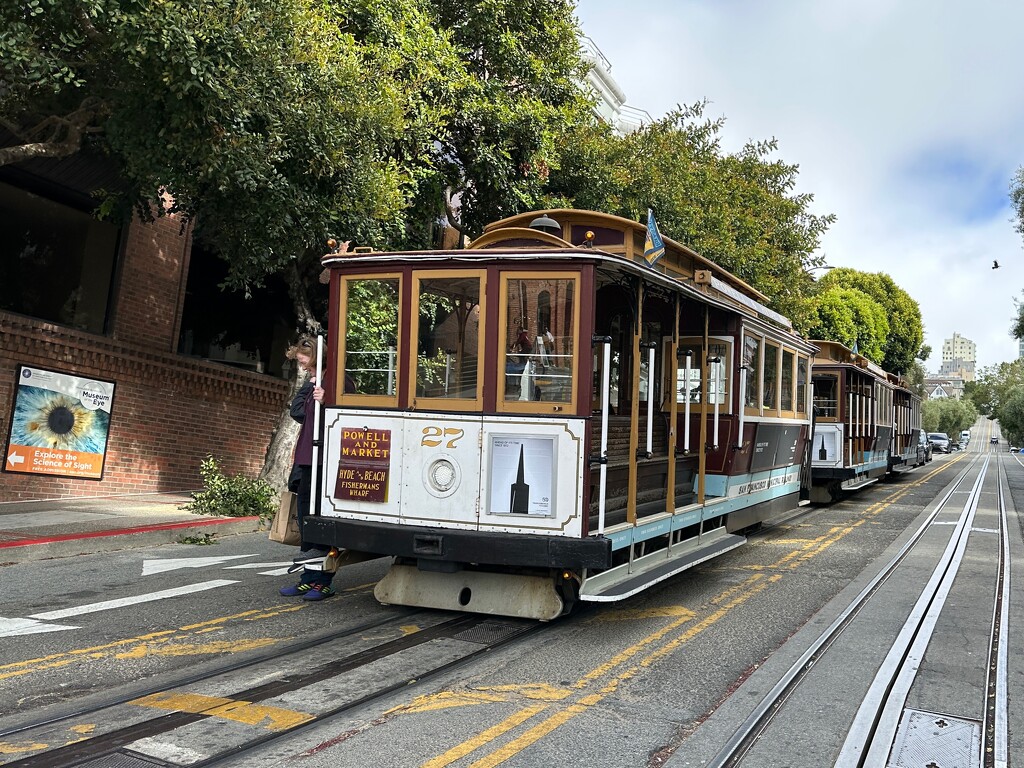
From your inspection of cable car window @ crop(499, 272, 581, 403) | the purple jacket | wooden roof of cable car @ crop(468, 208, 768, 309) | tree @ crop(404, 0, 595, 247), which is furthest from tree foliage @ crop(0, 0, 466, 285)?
cable car window @ crop(499, 272, 581, 403)

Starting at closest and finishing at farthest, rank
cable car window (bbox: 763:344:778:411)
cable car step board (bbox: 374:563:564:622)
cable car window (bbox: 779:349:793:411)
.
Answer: cable car step board (bbox: 374:563:564:622), cable car window (bbox: 763:344:778:411), cable car window (bbox: 779:349:793:411)

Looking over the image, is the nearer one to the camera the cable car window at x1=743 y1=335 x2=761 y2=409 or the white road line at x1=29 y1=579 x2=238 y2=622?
the white road line at x1=29 y1=579 x2=238 y2=622

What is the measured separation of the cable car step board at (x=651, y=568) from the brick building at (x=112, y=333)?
29.3 feet

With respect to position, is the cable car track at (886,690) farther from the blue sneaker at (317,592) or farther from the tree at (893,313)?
the tree at (893,313)

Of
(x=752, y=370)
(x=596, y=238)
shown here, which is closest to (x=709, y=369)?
(x=752, y=370)

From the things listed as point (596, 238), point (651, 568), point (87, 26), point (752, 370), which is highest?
point (87, 26)

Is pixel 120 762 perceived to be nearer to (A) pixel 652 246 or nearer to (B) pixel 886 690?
(B) pixel 886 690

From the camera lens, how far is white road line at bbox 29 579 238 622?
6.15 m

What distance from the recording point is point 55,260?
12414 millimetres

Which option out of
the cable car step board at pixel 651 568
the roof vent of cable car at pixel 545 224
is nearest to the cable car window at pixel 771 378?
the cable car step board at pixel 651 568

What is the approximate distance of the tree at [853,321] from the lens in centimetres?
3938

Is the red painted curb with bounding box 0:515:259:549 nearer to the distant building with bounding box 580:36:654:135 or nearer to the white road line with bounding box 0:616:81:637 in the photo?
the white road line with bounding box 0:616:81:637

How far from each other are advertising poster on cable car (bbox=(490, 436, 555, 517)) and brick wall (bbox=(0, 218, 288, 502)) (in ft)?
28.0

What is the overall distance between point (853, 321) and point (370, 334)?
40.3 meters
